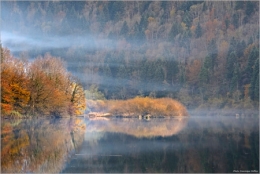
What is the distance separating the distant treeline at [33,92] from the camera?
4438 centimetres

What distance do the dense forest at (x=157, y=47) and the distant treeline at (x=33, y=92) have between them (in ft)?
162

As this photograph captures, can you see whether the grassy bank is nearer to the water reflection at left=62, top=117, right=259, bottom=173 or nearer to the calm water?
the calm water

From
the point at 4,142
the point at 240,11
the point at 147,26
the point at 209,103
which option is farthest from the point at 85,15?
the point at 4,142

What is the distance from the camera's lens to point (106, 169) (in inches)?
626

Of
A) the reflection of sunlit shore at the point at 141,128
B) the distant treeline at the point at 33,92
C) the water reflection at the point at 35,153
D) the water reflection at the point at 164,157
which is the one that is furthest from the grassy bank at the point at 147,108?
the water reflection at the point at 164,157

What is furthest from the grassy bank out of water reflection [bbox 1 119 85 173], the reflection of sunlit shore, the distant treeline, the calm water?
the calm water

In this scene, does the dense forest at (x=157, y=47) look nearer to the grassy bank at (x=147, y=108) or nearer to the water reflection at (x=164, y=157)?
the grassy bank at (x=147, y=108)

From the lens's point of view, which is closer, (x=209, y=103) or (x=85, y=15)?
(x=209, y=103)

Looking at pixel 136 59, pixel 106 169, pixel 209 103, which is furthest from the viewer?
pixel 136 59

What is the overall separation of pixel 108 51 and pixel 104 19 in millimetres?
33880

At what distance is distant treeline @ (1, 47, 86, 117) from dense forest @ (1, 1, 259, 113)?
162ft

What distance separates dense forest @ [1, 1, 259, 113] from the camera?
117 meters

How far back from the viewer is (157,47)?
501ft

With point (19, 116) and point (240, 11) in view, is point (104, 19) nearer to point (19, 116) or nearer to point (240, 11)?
point (240, 11)
